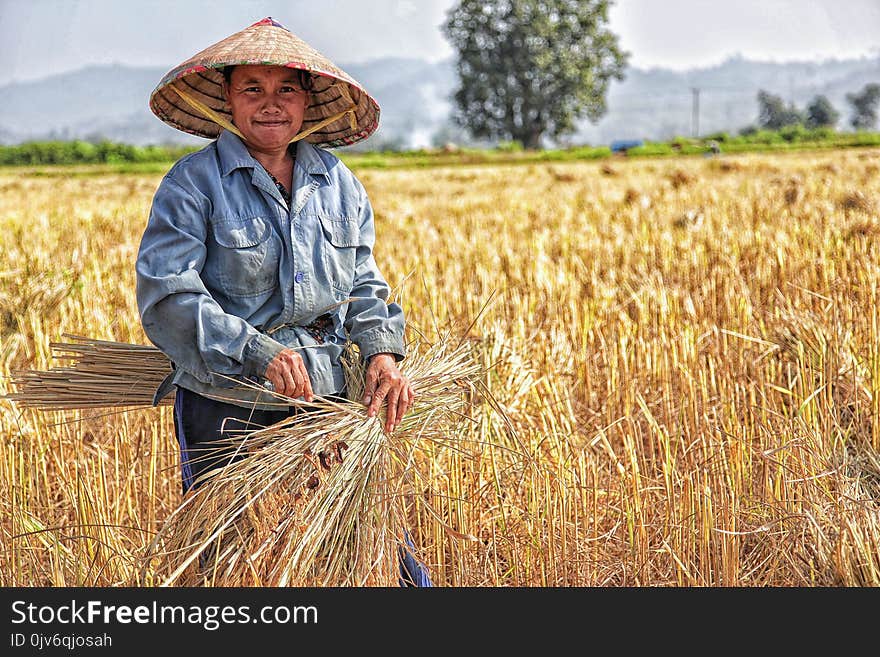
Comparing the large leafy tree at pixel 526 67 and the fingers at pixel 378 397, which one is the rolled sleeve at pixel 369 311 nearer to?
the fingers at pixel 378 397

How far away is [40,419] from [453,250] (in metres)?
3.10

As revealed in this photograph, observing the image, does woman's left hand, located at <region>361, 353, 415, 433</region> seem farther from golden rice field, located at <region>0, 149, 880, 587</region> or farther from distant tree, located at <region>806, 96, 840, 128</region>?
distant tree, located at <region>806, 96, 840, 128</region>

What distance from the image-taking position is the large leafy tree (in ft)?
159

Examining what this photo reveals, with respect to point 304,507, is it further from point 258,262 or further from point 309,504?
point 258,262

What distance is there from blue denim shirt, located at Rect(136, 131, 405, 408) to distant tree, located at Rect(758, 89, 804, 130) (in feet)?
267

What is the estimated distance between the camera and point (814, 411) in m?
2.51

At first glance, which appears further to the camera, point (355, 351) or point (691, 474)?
point (691, 474)

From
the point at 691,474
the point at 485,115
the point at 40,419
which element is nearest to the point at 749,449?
the point at 691,474

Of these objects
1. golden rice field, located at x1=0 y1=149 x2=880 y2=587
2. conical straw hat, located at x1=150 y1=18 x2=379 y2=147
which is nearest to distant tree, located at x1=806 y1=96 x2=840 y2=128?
golden rice field, located at x1=0 y1=149 x2=880 y2=587

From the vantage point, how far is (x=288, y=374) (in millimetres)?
1601

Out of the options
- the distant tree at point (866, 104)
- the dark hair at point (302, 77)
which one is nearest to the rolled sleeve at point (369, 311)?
the dark hair at point (302, 77)

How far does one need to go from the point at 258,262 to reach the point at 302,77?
38 centimetres

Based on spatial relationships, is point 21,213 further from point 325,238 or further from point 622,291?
point 325,238

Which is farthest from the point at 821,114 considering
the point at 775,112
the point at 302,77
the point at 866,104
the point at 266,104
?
the point at 266,104
